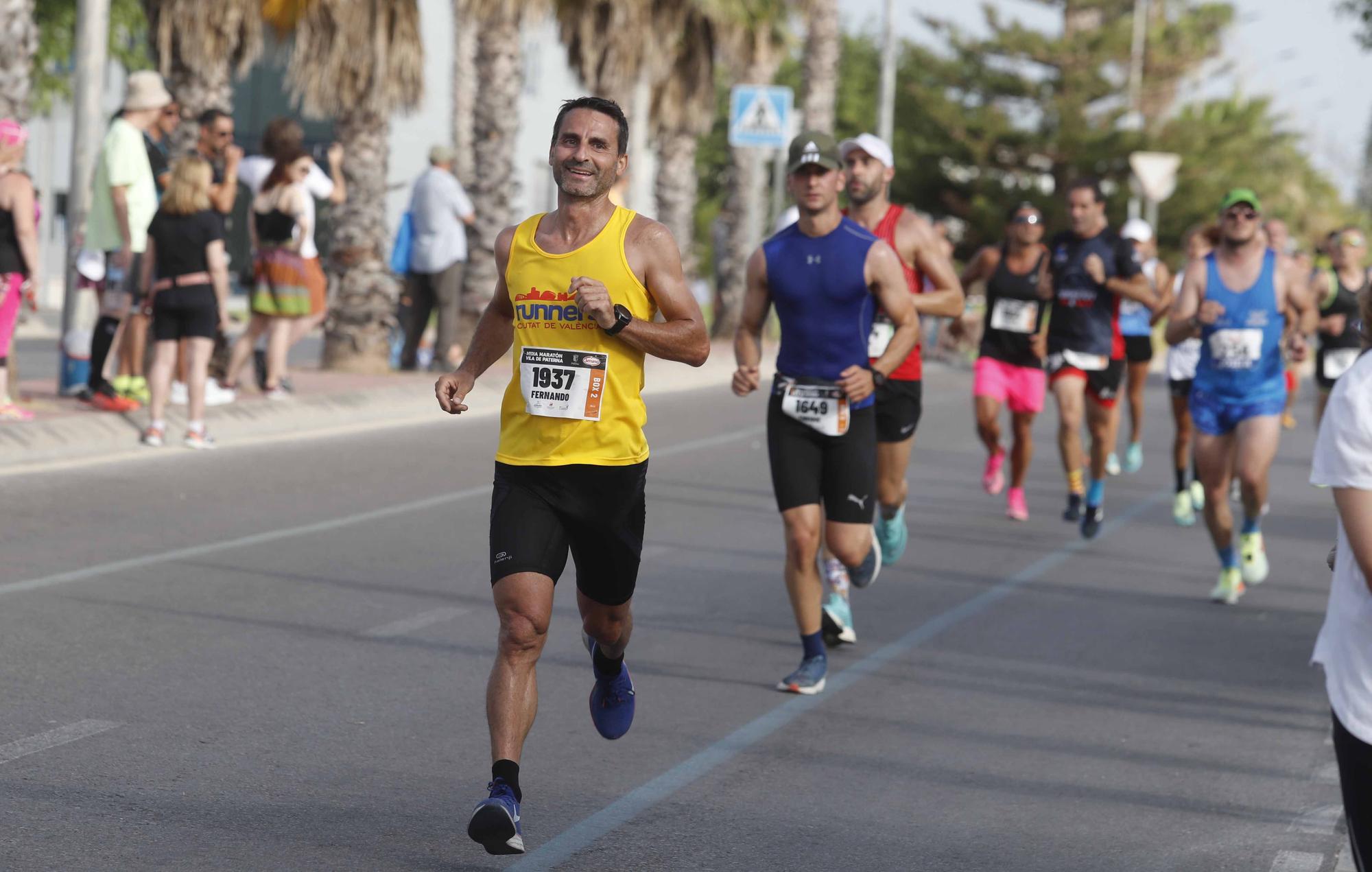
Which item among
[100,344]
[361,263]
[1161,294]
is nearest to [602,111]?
[100,344]

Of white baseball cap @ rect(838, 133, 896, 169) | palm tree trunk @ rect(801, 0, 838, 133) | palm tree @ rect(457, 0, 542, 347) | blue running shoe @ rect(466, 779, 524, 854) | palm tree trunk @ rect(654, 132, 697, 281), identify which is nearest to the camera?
blue running shoe @ rect(466, 779, 524, 854)

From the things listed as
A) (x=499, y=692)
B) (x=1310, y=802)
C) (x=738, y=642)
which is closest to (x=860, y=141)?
(x=738, y=642)

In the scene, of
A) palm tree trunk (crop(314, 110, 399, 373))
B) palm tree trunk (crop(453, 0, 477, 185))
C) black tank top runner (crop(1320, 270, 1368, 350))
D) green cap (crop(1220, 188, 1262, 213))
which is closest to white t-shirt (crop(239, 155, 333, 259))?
palm tree trunk (crop(314, 110, 399, 373))

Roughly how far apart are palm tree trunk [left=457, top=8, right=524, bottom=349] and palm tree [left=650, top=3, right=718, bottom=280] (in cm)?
735

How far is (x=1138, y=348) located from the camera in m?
15.8

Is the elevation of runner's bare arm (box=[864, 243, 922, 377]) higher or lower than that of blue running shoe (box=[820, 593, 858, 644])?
higher

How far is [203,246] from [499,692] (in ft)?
27.4

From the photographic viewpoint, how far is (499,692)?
5.14 m

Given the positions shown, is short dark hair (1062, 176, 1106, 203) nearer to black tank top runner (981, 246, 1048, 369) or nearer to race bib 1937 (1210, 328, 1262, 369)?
black tank top runner (981, 246, 1048, 369)

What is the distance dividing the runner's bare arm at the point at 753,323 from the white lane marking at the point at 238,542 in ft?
10.2

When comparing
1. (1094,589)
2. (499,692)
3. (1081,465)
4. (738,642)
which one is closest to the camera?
(499,692)

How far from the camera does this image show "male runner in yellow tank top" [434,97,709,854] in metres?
5.22

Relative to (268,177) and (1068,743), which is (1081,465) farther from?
(268,177)

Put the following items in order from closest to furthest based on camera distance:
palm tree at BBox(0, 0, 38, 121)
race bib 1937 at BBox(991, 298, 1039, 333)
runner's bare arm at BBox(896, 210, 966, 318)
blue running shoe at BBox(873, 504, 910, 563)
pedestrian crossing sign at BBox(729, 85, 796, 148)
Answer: runner's bare arm at BBox(896, 210, 966, 318), blue running shoe at BBox(873, 504, 910, 563), race bib 1937 at BBox(991, 298, 1039, 333), palm tree at BBox(0, 0, 38, 121), pedestrian crossing sign at BBox(729, 85, 796, 148)
